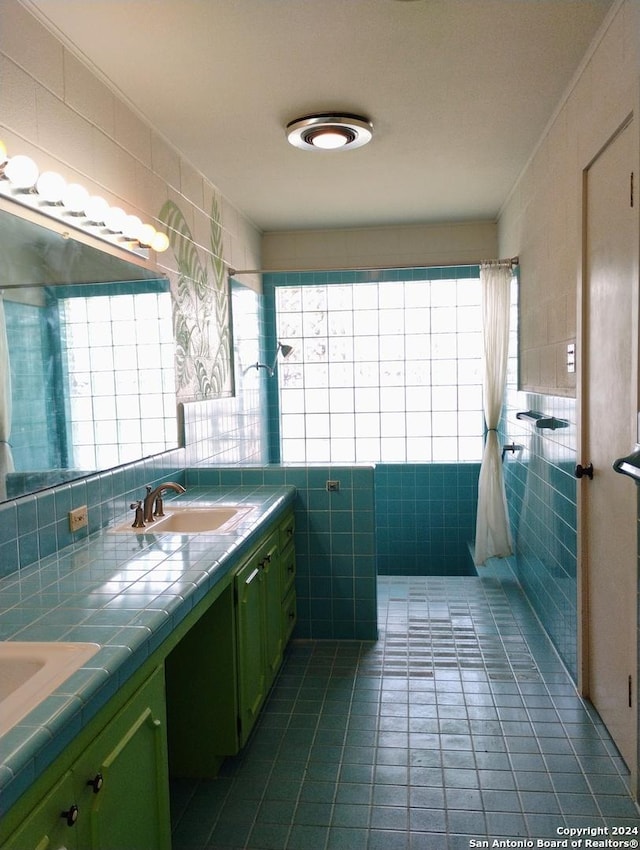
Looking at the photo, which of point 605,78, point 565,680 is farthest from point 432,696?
point 605,78

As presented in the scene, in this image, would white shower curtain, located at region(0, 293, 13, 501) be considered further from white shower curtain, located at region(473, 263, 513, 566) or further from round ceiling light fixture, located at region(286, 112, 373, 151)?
white shower curtain, located at region(473, 263, 513, 566)

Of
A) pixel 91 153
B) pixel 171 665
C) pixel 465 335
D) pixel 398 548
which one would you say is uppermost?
pixel 91 153

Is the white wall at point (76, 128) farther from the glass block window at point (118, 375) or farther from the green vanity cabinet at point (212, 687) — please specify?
the green vanity cabinet at point (212, 687)

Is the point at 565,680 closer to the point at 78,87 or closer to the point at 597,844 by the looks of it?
the point at 597,844

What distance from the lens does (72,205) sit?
2379mm

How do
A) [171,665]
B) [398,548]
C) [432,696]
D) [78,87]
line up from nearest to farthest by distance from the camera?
[171,665] → [78,87] → [432,696] → [398,548]

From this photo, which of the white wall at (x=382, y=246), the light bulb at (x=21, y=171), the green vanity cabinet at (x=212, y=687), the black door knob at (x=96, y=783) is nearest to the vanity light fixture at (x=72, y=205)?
the light bulb at (x=21, y=171)

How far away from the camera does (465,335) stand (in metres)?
5.64

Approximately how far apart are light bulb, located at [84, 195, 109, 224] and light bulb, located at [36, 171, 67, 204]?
0.54ft

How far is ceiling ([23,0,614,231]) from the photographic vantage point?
2.29m

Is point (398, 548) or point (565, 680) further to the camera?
point (398, 548)

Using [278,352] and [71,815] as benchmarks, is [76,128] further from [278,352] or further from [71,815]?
[278,352]

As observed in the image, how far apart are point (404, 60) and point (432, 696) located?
2.55m

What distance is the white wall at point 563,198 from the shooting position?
226 centimetres
